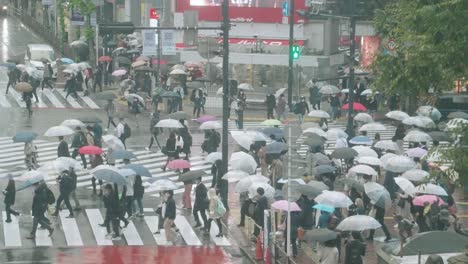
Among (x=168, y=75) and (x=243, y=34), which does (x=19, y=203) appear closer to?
(x=168, y=75)

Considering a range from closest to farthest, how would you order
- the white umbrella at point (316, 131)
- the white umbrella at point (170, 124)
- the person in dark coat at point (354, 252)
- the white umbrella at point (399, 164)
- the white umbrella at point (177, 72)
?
the person in dark coat at point (354, 252)
the white umbrella at point (399, 164)
the white umbrella at point (316, 131)
the white umbrella at point (170, 124)
the white umbrella at point (177, 72)

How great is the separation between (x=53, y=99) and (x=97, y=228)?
23.3m

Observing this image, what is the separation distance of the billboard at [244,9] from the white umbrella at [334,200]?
35.7 meters

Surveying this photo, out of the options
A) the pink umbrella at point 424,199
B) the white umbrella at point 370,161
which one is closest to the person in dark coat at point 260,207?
the pink umbrella at point 424,199

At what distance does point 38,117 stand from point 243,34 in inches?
675

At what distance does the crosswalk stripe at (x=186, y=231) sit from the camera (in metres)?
28.4

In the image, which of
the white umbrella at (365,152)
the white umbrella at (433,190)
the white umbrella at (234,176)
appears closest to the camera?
the white umbrella at (433,190)

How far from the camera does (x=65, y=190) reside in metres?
30.3

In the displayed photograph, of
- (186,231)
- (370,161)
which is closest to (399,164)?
(370,161)

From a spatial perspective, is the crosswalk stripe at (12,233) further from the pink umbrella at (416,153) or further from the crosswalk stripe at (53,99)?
the crosswalk stripe at (53,99)

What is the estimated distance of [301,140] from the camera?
39406mm

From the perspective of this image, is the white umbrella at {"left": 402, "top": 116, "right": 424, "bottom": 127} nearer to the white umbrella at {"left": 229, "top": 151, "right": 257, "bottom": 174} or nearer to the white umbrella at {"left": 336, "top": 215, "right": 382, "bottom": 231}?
the white umbrella at {"left": 229, "top": 151, "right": 257, "bottom": 174}

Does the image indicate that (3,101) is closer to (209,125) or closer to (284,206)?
(209,125)

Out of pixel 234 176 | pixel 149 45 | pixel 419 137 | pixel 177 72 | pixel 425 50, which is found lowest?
pixel 234 176
